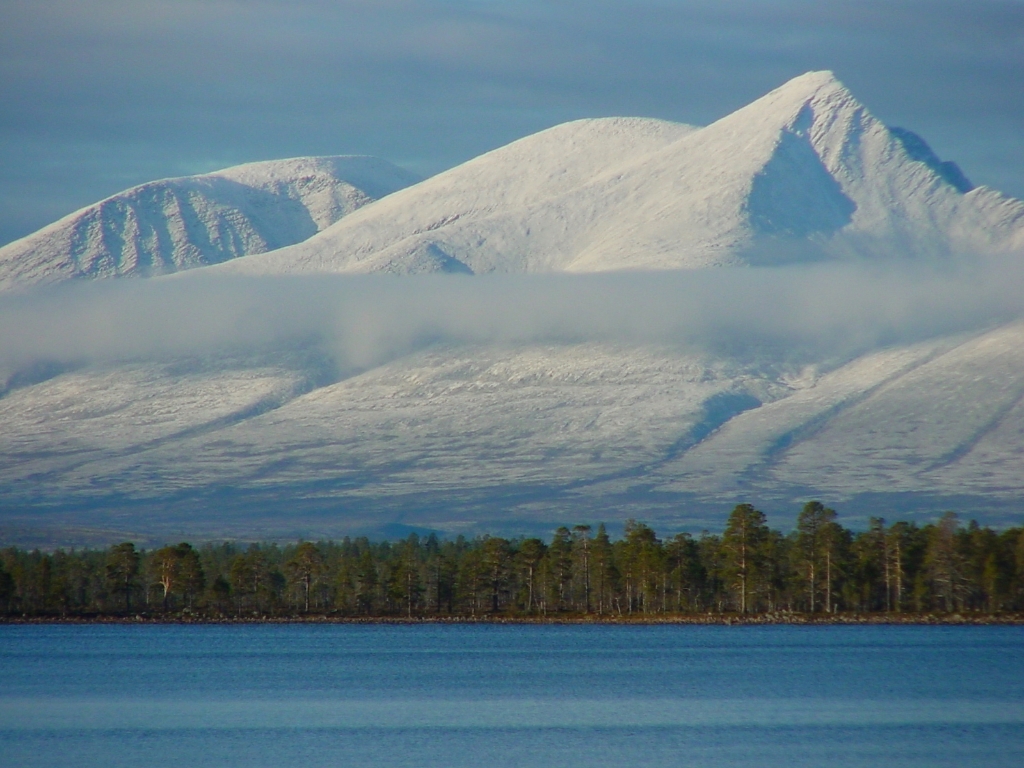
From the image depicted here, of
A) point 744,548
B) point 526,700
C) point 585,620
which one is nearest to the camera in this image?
point 526,700

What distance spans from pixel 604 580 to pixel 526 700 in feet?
169

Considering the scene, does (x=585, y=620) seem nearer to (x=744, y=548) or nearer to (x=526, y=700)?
(x=744, y=548)

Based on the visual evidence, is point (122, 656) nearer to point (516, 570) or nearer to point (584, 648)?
point (584, 648)

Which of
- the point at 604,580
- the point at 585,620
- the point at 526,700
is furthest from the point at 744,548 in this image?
the point at 526,700

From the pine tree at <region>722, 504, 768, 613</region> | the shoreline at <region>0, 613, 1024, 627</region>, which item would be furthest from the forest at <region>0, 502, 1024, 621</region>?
the shoreline at <region>0, 613, 1024, 627</region>

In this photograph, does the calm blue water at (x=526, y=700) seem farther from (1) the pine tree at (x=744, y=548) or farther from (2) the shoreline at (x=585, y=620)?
(1) the pine tree at (x=744, y=548)

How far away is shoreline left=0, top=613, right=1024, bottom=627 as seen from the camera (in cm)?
12050

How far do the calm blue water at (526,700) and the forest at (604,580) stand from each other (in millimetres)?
6474

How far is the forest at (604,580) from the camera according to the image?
121 m

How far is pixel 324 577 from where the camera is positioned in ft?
488

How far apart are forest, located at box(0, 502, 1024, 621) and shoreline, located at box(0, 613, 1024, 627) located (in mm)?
564

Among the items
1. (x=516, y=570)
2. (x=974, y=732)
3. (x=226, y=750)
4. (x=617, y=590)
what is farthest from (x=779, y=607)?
(x=226, y=750)

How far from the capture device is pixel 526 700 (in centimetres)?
7631

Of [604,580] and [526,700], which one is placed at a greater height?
[604,580]
